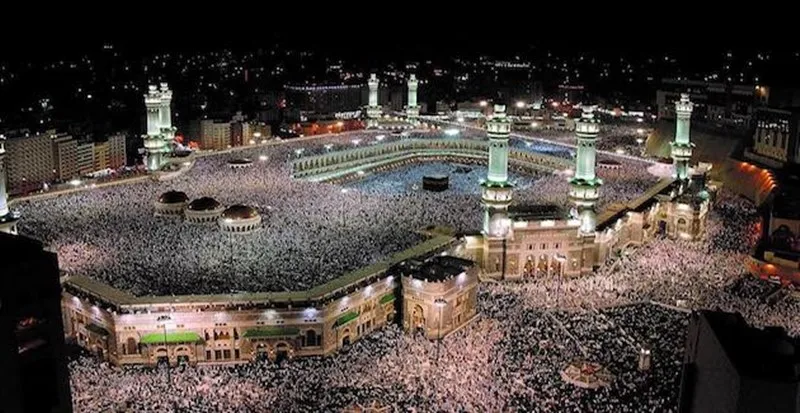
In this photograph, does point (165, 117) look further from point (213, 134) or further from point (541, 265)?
point (213, 134)

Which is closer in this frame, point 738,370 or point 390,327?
point 738,370

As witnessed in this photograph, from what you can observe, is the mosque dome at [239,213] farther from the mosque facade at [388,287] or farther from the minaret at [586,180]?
the minaret at [586,180]

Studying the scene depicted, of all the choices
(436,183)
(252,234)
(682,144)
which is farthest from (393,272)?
(682,144)

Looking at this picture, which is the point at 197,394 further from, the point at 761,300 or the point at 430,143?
the point at 430,143

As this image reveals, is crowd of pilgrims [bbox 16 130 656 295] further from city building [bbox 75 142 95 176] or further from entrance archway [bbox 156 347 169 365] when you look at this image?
city building [bbox 75 142 95 176]

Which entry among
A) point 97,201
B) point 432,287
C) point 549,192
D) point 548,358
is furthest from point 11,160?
point 548,358

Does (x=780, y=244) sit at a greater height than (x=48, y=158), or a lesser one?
greater
